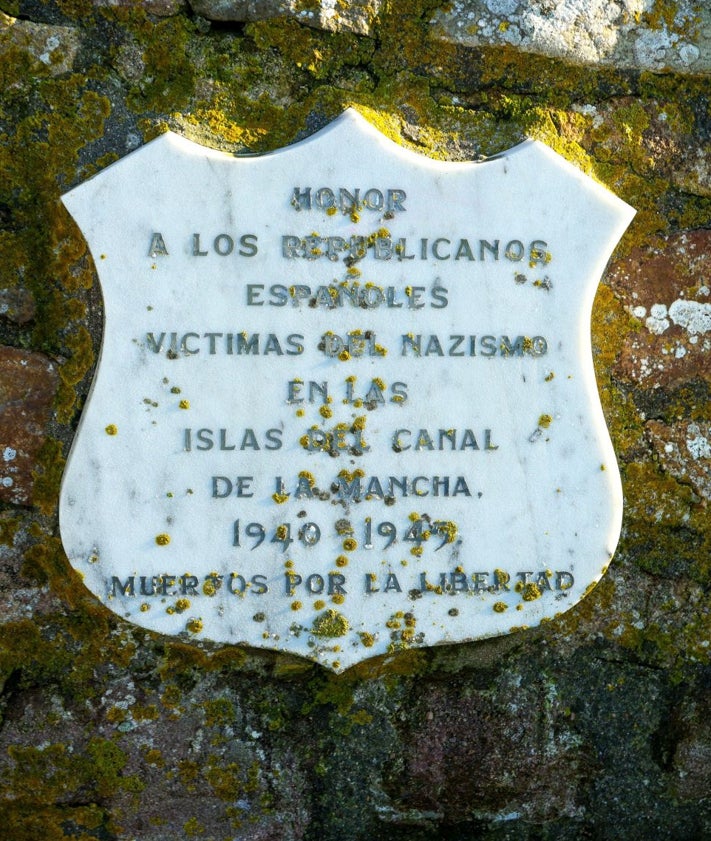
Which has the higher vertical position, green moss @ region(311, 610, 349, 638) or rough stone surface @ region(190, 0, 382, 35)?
rough stone surface @ region(190, 0, 382, 35)

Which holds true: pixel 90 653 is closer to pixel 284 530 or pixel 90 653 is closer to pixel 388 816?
pixel 284 530

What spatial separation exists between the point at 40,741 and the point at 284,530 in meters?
0.81

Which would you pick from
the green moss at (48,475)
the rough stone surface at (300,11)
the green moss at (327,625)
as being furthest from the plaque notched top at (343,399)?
the rough stone surface at (300,11)

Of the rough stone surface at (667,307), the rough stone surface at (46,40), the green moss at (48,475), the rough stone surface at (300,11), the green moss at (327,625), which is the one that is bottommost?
the green moss at (327,625)

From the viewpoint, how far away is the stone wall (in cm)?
182

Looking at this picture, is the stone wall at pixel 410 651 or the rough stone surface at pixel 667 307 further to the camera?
the rough stone surface at pixel 667 307

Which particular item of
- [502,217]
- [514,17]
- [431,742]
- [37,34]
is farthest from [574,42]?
[431,742]

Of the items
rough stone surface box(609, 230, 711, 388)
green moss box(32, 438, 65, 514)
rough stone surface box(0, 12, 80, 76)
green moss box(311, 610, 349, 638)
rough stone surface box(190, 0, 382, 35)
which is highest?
rough stone surface box(190, 0, 382, 35)

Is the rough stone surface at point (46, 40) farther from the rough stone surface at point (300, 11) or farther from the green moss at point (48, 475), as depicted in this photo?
the green moss at point (48, 475)

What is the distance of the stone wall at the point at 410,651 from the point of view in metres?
1.82

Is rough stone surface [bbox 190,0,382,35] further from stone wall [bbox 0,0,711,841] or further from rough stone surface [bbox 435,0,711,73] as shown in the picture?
rough stone surface [bbox 435,0,711,73]

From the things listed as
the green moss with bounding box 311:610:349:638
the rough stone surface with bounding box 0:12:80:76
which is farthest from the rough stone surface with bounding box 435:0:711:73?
the green moss with bounding box 311:610:349:638

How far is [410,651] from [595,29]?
1546 mm

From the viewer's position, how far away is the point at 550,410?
180 cm
